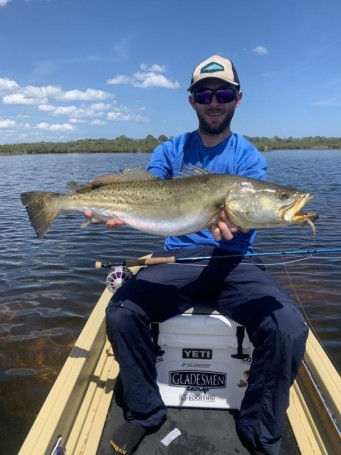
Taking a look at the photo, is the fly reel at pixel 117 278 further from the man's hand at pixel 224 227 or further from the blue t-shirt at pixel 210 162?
the man's hand at pixel 224 227

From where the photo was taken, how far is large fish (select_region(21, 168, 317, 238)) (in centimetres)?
331

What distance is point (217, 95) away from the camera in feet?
13.8

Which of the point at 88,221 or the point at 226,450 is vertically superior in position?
the point at 88,221

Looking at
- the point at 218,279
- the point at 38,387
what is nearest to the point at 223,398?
the point at 218,279

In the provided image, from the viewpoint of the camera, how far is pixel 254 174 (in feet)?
13.6

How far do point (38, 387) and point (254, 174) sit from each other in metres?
4.00

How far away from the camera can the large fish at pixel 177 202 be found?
10.9 feet

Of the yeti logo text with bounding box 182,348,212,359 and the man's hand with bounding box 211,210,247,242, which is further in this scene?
the yeti logo text with bounding box 182,348,212,359

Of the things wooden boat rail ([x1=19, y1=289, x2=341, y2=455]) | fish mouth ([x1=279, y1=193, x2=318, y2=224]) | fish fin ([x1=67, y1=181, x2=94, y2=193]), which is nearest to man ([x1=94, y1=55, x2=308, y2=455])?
wooden boat rail ([x1=19, y1=289, x2=341, y2=455])

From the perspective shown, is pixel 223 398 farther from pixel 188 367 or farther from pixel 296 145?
pixel 296 145

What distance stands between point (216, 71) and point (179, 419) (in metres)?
3.45

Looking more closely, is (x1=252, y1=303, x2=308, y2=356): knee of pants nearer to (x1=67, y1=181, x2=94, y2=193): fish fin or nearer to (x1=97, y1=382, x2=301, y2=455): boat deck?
(x1=97, y1=382, x2=301, y2=455): boat deck

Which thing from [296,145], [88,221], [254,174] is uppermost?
[254,174]

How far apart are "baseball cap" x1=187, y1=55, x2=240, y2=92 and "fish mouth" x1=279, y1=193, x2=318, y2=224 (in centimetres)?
163
